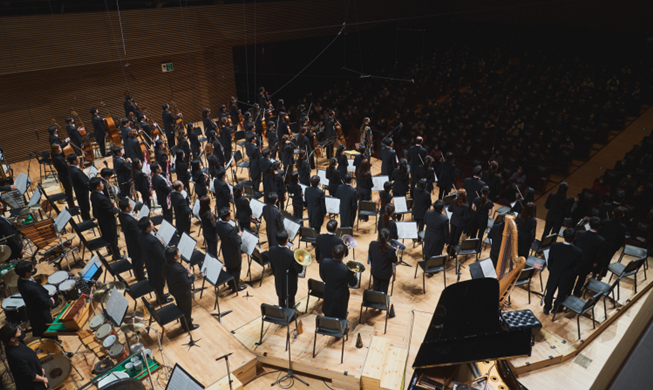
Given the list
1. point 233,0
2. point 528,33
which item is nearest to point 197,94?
point 233,0

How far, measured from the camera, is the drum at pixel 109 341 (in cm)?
606

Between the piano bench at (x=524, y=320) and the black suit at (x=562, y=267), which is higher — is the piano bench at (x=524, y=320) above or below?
below

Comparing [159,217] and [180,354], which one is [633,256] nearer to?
[180,354]

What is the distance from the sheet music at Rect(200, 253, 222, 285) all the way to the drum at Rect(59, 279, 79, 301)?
2258 mm

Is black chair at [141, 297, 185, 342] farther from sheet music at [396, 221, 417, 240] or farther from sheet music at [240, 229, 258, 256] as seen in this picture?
sheet music at [396, 221, 417, 240]

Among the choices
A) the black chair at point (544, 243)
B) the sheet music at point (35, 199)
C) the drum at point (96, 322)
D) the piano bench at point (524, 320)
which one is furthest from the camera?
the sheet music at point (35, 199)

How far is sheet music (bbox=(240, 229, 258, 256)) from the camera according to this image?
7.34 meters

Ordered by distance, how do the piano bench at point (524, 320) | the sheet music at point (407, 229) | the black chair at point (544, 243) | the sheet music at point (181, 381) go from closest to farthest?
the sheet music at point (181, 381) < the piano bench at point (524, 320) < the sheet music at point (407, 229) < the black chair at point (544, 243)

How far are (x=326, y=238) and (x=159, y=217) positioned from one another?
4061 mm

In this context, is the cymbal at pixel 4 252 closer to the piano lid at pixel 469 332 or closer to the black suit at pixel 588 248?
the piano lid at pixel 469 332

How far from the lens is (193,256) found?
303 inches

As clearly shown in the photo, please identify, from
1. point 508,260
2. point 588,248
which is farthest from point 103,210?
point 588,248

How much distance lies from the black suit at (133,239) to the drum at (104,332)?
1.48 meters


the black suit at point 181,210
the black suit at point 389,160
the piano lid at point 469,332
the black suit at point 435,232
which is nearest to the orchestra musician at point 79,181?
the black suit at point 181,210
